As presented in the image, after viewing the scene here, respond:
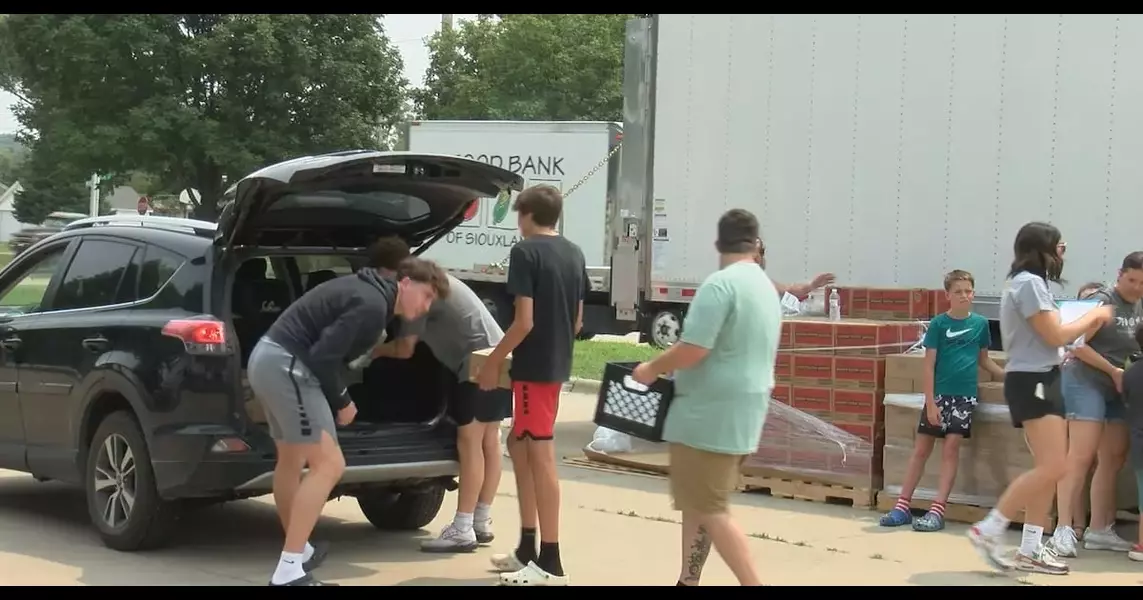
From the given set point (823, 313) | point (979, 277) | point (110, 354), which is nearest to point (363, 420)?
point (110, 354)

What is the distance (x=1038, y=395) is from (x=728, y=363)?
6.28ft

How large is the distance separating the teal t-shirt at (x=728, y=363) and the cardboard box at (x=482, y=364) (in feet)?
3.65

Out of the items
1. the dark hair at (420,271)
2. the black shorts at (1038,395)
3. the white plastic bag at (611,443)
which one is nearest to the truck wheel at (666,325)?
the white plastic bag at (611,443)

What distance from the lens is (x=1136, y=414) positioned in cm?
689

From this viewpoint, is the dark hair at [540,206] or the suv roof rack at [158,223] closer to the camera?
the dark hair at [540,206]

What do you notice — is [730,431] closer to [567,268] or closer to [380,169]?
[567,268]

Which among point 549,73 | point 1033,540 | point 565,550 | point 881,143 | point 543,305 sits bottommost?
point 565,550

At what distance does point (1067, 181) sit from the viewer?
31.2 feet

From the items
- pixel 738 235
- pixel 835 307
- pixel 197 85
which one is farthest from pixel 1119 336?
pixel 197 85

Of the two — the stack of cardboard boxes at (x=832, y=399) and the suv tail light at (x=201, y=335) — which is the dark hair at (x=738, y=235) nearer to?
the suv tail light at (x=201, y=335)

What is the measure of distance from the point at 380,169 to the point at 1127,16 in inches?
218

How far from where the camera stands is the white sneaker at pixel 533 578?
5.96 metres

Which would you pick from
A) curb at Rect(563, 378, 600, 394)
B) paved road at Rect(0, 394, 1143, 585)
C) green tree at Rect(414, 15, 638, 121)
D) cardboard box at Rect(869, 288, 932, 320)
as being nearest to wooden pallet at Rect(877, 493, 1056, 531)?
paved road at Rect(0, 394, 1143, 585)

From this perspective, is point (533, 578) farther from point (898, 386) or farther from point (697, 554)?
point (898, 386)
